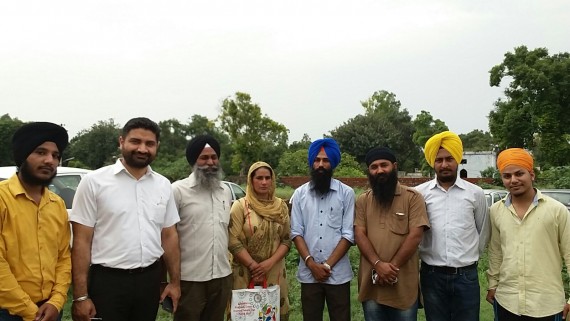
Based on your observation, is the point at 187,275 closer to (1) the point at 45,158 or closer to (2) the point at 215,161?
(2) the point at 215,161

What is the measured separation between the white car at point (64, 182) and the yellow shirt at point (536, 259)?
5.23m

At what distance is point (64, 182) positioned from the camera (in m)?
6.64

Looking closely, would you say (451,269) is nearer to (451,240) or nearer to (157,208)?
(451,240)

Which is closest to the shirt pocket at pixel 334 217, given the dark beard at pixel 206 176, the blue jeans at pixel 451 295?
the blue jeans at pixel 451 295

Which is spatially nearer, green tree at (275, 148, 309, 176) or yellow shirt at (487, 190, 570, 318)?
yellow shirt at (487, 190, 570, 318)

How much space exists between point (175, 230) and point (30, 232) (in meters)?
1.05

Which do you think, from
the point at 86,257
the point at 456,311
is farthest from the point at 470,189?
the point at 86,257

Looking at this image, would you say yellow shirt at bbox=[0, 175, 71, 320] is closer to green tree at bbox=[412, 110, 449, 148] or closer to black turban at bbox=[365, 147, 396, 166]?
black turban at bbox=[365, 147, 396, 166]

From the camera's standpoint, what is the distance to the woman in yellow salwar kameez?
4.11 m

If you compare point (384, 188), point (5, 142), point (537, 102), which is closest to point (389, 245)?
point (384, 188)

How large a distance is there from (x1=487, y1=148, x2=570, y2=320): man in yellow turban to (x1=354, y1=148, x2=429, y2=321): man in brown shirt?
62 centimetres

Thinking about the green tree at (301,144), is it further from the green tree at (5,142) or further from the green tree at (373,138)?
the green tree at (5,142)

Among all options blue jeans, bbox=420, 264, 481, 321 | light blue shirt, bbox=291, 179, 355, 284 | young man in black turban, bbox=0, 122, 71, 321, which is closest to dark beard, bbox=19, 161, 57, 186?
young man in black turban, bbox=0, 122, 71, 321

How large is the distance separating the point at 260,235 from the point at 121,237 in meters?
1.18
